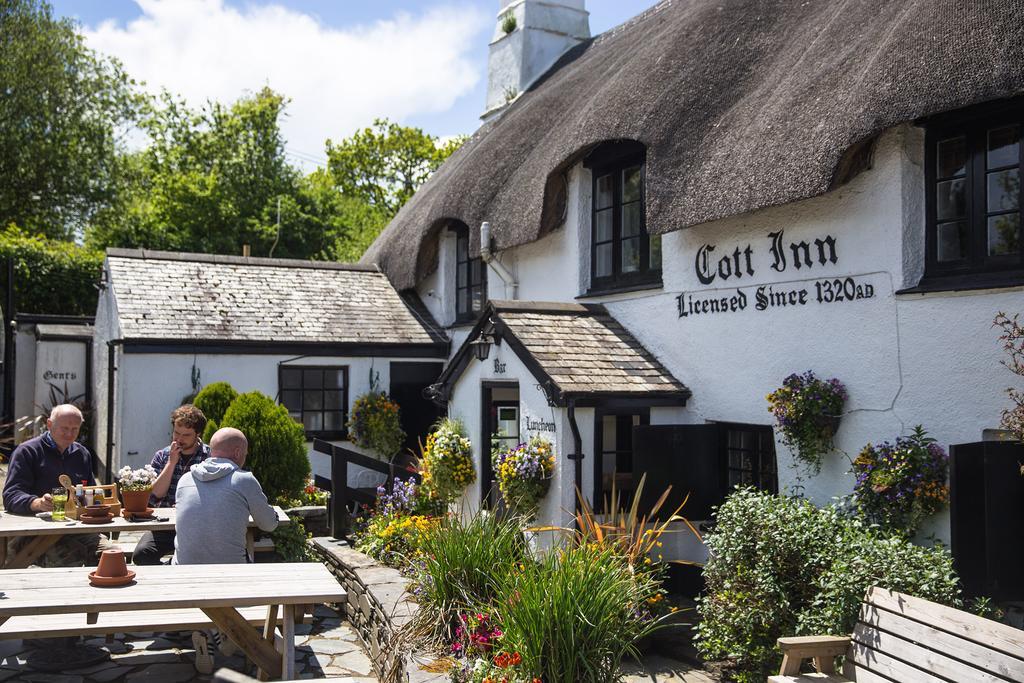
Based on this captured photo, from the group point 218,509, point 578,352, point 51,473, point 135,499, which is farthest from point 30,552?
point 578,352

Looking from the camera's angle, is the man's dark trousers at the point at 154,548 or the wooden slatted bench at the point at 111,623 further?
the man's dark trousers at the point at 154,548

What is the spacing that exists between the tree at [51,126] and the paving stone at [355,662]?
25.8 metres

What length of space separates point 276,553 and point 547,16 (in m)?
12.9

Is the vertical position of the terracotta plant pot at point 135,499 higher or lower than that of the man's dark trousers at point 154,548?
higher

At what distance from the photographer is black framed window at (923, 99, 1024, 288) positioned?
5.77 m

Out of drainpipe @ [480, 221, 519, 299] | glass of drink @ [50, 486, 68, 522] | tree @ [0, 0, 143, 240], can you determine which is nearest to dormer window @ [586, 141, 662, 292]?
drainpipe @ [480, 221, 519, 299]

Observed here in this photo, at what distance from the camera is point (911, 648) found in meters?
4.26

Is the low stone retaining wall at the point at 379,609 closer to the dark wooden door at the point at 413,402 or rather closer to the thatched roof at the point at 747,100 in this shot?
the thatched roof at the point at 747,100

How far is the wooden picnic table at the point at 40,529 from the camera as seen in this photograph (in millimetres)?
5582

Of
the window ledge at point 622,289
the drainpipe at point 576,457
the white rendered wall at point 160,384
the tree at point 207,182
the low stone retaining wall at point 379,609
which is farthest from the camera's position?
the tree at point 207,182

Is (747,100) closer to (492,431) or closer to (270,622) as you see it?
(492,431)


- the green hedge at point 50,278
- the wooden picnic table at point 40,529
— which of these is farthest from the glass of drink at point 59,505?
the green hedge at point 50,278

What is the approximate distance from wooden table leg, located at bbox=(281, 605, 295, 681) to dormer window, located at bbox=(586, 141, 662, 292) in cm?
523

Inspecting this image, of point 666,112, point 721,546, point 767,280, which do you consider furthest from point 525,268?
point 721,546
